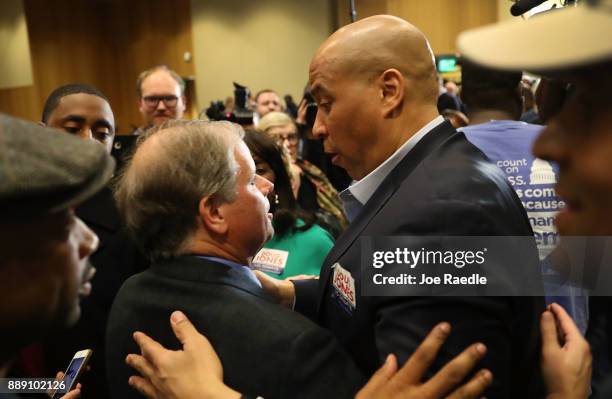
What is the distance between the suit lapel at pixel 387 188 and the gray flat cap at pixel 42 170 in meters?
0.59

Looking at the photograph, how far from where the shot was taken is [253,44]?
1096 centimetres

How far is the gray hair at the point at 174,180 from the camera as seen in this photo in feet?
4.31

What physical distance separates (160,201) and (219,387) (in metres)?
0.42

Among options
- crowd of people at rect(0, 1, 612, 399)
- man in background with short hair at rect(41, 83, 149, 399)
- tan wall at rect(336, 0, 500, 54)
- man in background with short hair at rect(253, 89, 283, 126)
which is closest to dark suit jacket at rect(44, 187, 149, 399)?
man in background with short hair at rect(41, 83, 149, 399)

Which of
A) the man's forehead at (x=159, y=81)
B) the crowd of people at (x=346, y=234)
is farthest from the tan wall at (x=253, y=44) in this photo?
the crowd of people at (x=346, y=234)

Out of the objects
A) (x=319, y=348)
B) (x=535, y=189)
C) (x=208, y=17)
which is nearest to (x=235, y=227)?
(x=319, y=348)

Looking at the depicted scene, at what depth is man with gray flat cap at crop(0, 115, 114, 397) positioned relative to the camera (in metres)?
0.75

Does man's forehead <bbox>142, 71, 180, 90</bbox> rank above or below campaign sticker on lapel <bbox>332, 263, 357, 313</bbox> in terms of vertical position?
above

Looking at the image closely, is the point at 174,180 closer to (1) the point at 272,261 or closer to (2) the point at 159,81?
(1) the point at 272,261

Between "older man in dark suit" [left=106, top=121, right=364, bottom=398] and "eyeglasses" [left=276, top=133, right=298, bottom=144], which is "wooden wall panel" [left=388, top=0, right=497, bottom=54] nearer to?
"eyeglasses" [left=276, top=133, right=298, bottom=144]

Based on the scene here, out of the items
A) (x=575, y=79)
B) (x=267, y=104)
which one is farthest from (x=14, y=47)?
(x=575, y=79)

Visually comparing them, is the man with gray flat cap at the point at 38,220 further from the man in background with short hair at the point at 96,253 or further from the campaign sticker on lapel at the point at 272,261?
the campaign sticker on lapel at the point at 272,261

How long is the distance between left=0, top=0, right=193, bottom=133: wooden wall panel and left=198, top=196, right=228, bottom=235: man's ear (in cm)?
983

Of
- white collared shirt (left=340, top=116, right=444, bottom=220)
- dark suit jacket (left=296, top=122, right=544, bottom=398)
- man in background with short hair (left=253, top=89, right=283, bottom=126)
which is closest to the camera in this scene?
dark suit jacket (left=296, top=122, right=544, bottom=398)
